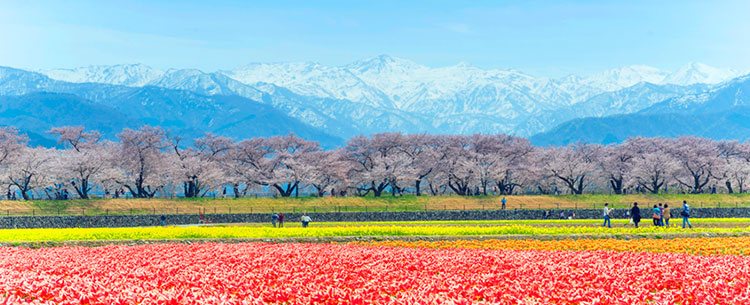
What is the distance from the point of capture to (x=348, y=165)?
4203 inches

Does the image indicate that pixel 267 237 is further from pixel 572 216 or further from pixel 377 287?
pixel 572 216

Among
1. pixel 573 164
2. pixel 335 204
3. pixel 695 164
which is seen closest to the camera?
pixel 335 204

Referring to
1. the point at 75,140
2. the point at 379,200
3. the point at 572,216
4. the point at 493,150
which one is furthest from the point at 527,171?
the point at 75,140

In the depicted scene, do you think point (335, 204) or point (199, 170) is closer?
point (335, 204)

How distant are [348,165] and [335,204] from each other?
18.5 m

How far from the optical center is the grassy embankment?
8050 centimetres

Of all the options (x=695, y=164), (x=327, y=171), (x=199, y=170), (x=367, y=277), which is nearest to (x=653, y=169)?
(x=695, y=164)

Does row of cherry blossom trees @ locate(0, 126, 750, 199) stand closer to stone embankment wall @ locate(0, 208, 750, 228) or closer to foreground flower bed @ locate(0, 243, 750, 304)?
stone embankment wall @ locate(0, 208, 750, 228)

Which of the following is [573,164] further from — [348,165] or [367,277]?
[367,277]

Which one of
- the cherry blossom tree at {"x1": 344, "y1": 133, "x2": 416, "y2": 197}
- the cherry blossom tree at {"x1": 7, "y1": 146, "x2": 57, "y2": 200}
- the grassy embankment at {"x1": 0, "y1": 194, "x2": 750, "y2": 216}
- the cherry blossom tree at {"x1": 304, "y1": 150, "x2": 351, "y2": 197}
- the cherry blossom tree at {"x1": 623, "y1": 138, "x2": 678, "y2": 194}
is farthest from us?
the cherry blossom tree at {"x1": 623, "y1": 138, "x2": 678, "y2": 194}

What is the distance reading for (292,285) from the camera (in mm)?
16141

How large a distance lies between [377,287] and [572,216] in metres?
57.2

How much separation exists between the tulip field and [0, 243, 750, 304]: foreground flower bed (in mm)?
33

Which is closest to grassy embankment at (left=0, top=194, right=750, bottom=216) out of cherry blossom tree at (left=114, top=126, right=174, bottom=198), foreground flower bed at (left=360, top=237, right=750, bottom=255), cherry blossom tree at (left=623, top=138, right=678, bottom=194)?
cherry blossom tree at (left=623, top=138, right=678, bottom=194)
